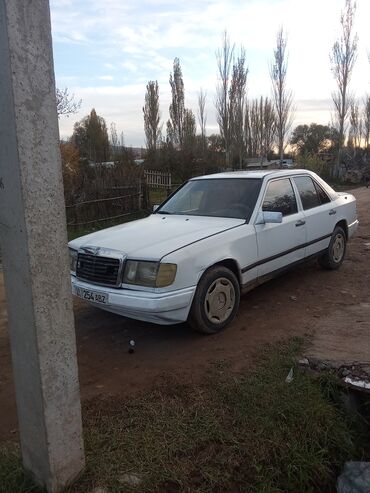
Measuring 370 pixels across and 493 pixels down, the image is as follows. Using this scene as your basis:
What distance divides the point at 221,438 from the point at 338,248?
4551 millimetres

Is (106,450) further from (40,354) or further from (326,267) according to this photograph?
(326,267)

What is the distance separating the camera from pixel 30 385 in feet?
7.07

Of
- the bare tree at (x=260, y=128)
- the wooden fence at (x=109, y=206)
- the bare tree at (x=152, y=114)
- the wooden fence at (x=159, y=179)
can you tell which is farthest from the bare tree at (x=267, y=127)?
the wooden fence at (x=109, y=206)

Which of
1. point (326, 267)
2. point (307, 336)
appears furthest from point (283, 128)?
point (307, 336)

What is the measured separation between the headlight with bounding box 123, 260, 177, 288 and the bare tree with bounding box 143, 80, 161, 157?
30441mm

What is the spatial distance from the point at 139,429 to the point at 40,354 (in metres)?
1.09

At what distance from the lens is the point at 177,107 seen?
34031 mm

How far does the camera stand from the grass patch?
250cm

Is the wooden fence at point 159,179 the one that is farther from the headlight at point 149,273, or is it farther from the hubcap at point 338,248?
the headlight at point 149,273

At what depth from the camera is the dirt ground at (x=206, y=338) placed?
11.9ft

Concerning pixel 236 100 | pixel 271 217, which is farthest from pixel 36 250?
pixel 236 100

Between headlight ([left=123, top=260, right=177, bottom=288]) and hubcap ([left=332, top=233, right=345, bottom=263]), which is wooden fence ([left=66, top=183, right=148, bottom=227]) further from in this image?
headlight ([left=123, top=260, right=177, bottom=288])

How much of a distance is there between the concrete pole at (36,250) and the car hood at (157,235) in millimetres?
1819

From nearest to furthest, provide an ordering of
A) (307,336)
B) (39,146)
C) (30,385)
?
(39,146) → (30,385) → (307,336)
